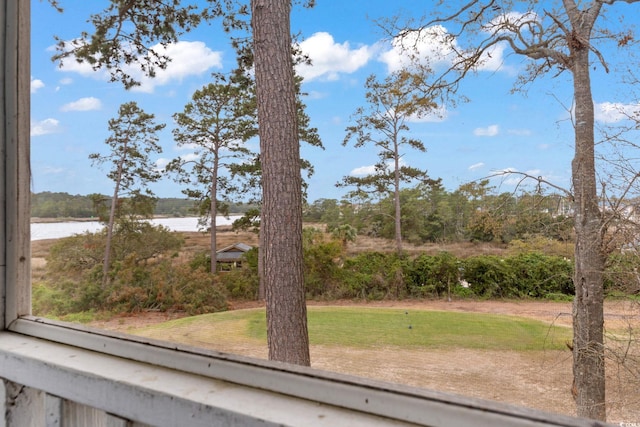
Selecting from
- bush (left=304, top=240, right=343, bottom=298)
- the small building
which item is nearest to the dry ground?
the small building

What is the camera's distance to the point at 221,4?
201 centimetres

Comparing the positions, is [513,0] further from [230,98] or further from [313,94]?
[230,98]

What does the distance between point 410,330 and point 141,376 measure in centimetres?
267

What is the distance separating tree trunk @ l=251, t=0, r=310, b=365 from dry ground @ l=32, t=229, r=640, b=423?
22cm

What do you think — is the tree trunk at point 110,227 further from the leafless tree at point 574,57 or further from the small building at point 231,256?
the leafless tree at point 574,57

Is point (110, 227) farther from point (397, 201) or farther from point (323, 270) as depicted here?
point (323, 270)

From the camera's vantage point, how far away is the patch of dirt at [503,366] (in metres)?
1.89

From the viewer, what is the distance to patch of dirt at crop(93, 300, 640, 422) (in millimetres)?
1886

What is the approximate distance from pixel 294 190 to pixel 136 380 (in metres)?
1.48

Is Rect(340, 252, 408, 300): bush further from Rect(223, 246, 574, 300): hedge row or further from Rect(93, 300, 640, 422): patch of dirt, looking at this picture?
Rect(93, 300, 640, 422): patch of dirt

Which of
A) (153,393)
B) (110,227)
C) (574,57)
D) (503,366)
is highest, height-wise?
(574,57)

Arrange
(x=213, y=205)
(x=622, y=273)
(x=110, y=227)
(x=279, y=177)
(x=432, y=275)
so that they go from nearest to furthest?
(x=279, y=177)
(x=622, y=273)
(x=110, y=227)
(x=213, y=205)
(x=432, y=275)

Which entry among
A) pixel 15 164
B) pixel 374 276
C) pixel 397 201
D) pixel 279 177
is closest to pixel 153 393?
pixel 15 164

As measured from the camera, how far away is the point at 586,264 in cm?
229
